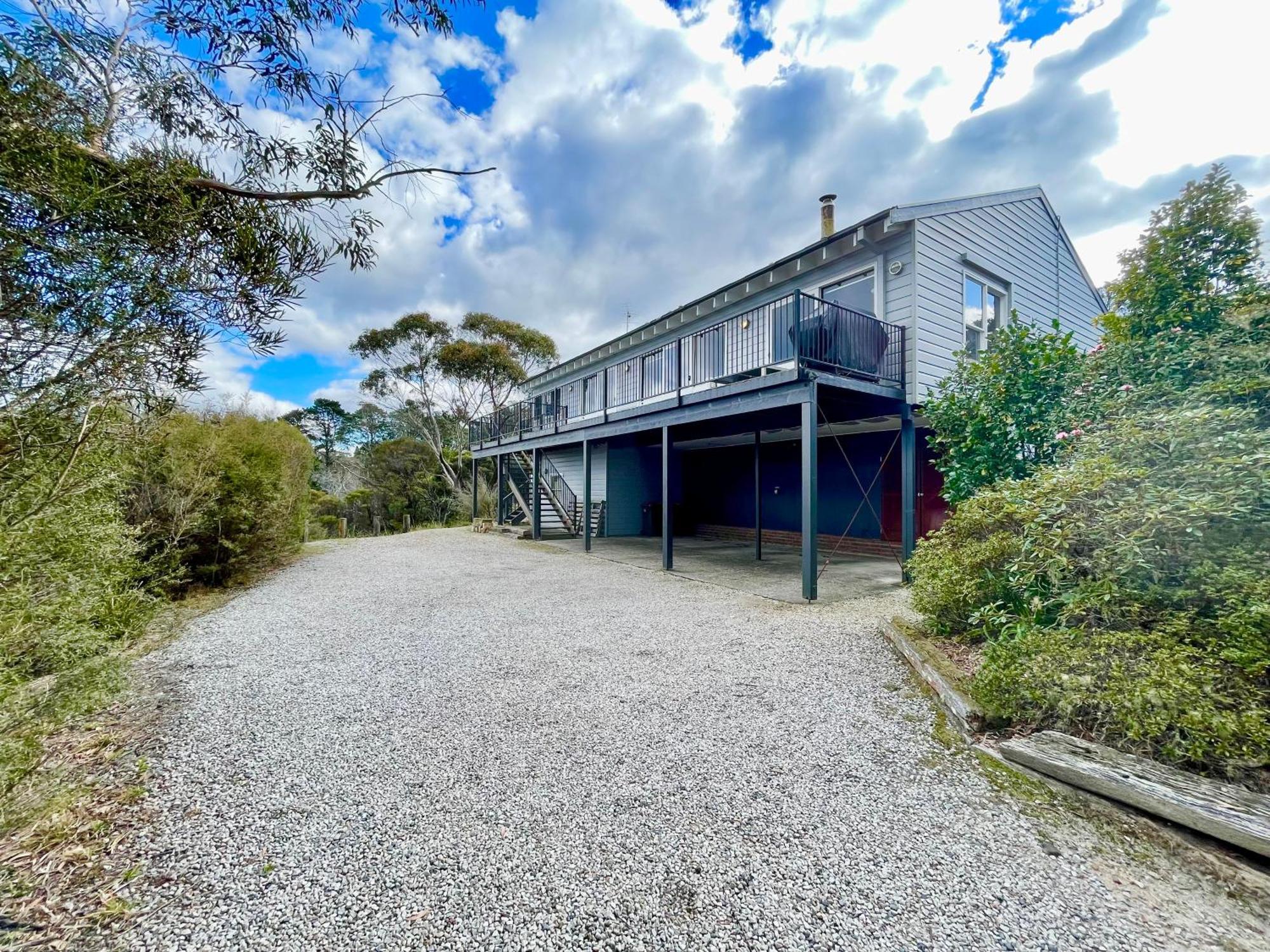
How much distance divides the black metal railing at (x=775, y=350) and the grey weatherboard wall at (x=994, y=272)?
0.59 metres

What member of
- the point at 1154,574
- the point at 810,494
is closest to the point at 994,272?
the point at 810,494

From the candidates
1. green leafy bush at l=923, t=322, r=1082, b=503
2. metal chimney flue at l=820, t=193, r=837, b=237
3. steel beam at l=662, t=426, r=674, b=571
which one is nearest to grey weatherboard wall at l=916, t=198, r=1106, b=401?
green leafy bush at l=923, t=322, r=1082, b=503

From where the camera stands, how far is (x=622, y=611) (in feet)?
17.6

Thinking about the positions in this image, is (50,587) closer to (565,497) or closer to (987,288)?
(987,288)

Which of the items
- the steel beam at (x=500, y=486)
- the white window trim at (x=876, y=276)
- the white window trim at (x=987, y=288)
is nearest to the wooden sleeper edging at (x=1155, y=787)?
the white window trim at (x=876, y=276)

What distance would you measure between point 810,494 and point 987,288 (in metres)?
5.60

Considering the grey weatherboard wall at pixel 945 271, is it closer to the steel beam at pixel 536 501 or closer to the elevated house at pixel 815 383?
the elevated house at pixel 815 383

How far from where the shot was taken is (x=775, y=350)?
7.42 metres

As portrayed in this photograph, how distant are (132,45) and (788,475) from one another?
35.6ft

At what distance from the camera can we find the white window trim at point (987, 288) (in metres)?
7.42

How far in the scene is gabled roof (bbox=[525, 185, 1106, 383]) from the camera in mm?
6504

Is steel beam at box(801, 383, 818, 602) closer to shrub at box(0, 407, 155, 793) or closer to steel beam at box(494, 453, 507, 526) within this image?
shrub at box(0, 407, 155, 793)

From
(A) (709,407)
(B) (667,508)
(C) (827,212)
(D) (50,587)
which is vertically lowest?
(D) (50,587)

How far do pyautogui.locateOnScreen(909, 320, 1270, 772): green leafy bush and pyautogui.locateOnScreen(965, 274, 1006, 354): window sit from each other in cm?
428
